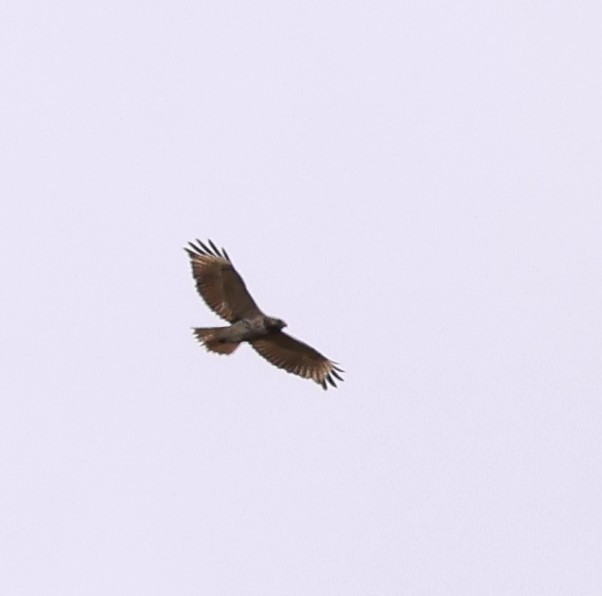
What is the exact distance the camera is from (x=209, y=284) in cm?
4138

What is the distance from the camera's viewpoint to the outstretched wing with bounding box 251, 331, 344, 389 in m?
41.4

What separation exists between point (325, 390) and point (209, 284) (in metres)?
3.09

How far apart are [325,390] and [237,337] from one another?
212cm

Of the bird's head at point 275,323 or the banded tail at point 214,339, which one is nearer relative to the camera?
the banded tail at point 214,339

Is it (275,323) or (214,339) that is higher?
(275,323)

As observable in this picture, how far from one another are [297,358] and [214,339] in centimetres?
199

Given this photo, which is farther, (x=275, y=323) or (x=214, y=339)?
(x=275, y=323)

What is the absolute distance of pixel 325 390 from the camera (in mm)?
41500

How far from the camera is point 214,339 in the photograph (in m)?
40.6

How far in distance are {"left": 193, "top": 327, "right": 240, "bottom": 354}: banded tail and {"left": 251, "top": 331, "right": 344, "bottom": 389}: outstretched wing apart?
84cm

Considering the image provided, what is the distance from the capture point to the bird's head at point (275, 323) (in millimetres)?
41000

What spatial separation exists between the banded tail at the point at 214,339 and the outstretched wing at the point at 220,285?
607 millimetres

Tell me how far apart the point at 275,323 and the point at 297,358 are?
109cm

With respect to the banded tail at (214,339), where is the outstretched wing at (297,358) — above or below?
above
